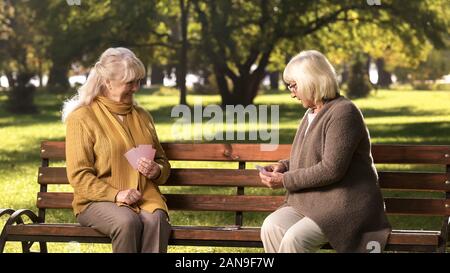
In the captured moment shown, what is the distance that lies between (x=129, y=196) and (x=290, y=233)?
0.90 meters

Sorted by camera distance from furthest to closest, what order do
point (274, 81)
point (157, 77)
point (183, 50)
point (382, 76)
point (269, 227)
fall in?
point (382, 76), point (274, 81), point (157, 77), point (183, 50), point (269, 227)

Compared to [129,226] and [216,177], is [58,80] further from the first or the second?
[129,226]

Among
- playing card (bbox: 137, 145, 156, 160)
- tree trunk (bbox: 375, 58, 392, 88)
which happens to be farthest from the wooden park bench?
tree trunk (bbox: 375, 58, 392, 88)

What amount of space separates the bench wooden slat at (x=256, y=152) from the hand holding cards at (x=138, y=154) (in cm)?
53

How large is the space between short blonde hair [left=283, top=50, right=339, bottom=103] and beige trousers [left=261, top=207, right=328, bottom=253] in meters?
0.62

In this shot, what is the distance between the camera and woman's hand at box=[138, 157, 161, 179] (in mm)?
5668

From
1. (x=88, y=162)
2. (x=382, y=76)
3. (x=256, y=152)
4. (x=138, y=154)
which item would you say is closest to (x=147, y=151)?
(x=138, y=154)

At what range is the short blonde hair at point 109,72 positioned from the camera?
565cm

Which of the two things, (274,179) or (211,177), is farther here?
(211,177)

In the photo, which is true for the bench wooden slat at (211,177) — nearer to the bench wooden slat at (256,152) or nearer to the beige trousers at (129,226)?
the bench wooden slat at (256,152)

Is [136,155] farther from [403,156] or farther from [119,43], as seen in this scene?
[119,43]

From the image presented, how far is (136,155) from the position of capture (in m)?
5.66

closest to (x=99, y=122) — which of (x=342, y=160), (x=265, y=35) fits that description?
(x=342, y=160)

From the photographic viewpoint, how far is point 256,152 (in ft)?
20.5
